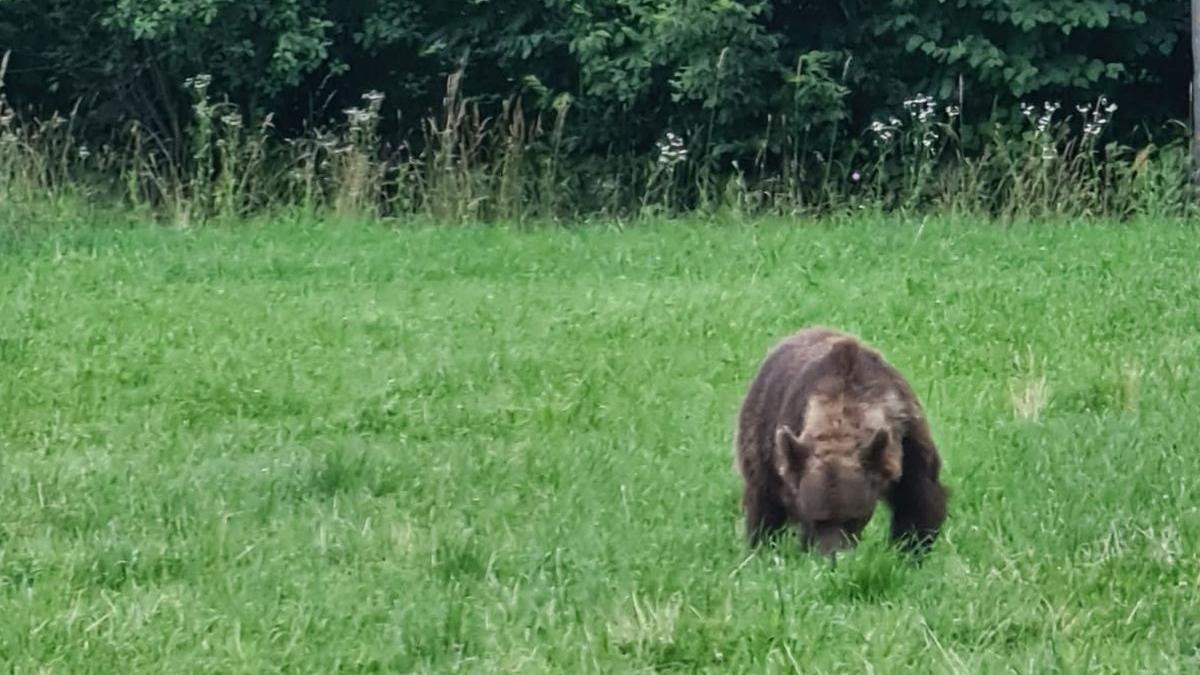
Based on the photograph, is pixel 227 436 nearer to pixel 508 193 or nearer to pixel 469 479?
pixel 469 479

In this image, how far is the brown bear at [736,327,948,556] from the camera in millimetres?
5316

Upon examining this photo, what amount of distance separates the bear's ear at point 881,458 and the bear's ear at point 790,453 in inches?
7.2

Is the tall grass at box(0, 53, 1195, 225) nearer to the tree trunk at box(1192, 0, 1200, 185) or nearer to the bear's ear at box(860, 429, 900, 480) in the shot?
the tree trunk at box(1192, 0, 1200, 185)

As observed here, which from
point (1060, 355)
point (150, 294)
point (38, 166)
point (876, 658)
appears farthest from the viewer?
point (38, 166)

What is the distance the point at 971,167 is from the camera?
13625 mm

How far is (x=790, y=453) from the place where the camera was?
535 cm

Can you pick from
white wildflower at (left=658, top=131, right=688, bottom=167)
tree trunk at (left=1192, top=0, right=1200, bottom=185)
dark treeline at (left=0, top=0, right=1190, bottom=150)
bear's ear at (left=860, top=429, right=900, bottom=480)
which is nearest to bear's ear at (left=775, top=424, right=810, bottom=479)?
bear's ear at (left=860, top=429, right=900, bottom=480)

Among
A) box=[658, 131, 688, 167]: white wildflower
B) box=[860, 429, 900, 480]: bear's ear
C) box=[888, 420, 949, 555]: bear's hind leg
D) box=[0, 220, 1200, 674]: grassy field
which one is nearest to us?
box=[0, 220, 1200, 674]: grassy field

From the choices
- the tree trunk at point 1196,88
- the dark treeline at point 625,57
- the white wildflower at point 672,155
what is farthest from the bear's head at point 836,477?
the dark treeline at point 625,57

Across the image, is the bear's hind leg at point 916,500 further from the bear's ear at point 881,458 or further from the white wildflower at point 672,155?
the white wildflower at point 672,155

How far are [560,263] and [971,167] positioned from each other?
4045 mm

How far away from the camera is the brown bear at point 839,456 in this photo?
532 centimetres

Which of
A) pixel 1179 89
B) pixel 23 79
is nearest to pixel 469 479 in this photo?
pixel 1179 89

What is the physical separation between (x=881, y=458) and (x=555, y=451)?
6.04 ft
